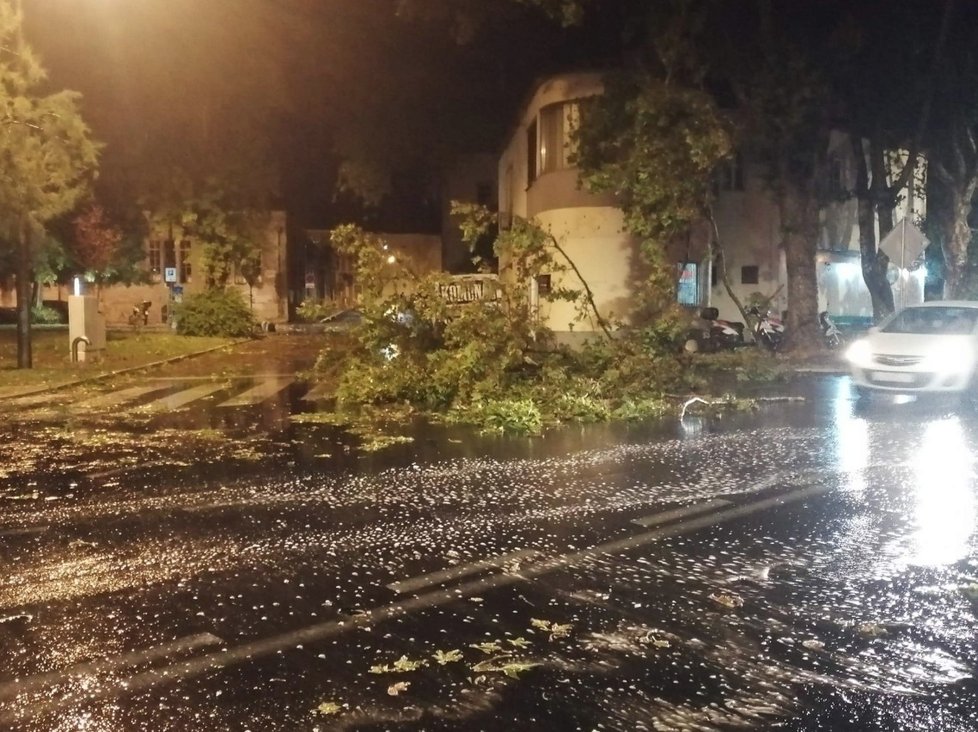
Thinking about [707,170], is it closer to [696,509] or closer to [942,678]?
[696,509]

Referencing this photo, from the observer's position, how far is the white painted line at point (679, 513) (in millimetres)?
8250

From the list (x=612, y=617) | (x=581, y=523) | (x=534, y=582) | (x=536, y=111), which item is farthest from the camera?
(x=536, y=111)

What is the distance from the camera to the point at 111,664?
17.0 ft

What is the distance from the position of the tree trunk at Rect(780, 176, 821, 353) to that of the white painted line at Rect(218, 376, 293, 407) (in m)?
13.0

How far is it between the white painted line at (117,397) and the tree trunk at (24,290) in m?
3.72

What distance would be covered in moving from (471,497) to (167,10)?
2682 centimetres

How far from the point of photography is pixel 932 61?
1014 inches

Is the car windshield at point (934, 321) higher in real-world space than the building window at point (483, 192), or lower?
lower

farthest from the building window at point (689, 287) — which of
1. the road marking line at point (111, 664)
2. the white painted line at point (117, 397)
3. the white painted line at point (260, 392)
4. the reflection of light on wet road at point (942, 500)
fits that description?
the road marking line at point (111, 664)

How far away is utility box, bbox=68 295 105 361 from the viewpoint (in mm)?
23906

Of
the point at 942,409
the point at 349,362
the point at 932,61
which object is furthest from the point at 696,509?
the point at 932,61

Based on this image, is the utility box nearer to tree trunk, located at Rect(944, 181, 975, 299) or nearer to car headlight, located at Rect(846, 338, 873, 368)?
car headlight, located at Rect(846, 338, 873, 368)

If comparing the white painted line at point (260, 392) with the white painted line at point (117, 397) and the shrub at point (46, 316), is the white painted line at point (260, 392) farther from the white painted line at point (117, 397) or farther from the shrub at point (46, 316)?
the shrub at point (46, 316)

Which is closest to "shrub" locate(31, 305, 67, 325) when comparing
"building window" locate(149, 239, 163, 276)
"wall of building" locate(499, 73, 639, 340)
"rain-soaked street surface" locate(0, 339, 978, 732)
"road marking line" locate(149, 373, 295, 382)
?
"building window" locate(149, 239, 163, 276)
